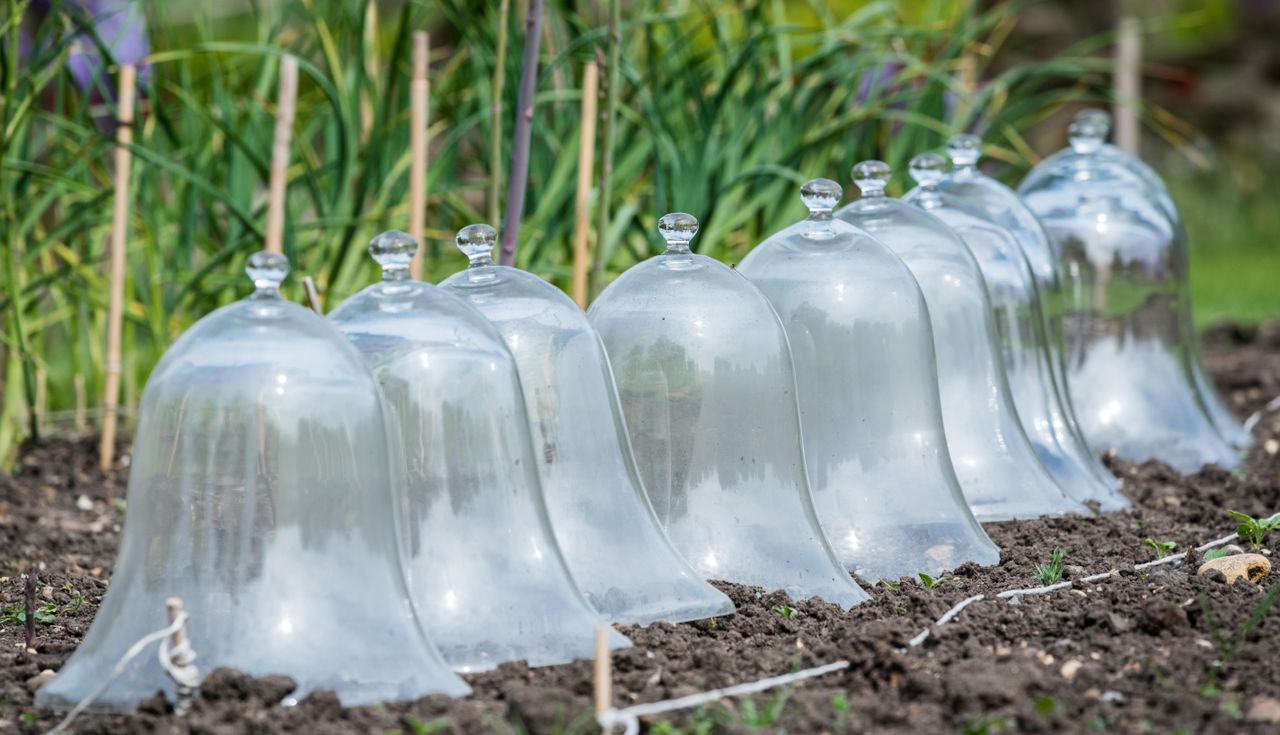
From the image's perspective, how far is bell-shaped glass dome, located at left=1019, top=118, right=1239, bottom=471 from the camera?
11.5ft

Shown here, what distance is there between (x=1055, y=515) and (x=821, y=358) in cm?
62

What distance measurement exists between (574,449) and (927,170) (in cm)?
121

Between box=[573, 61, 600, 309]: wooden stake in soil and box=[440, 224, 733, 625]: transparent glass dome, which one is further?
box=[573, 61, 600, 309]: wooden stake in soil

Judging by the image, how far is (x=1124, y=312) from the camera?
3.55 meters

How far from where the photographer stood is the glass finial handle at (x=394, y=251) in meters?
1.91

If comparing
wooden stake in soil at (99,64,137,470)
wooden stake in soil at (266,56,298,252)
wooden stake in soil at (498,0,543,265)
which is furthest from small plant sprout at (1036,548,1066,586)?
wooden stake in soil at (99,64,137,470)

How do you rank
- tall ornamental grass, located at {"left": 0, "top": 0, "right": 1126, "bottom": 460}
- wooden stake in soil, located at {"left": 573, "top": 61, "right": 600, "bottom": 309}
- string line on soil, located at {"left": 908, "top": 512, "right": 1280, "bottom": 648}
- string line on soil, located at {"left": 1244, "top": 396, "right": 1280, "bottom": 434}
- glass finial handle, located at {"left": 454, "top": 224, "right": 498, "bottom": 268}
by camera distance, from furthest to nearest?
string line on soil, located at {"left": 1244, "top": 396, "right": 1280, "bottom": 434}, tall ornamental grass, located at {"left": 0, "top": 0, "right": 1126, "bottom": 460}, wooden stake in soil, located at {"left": 573, "top": 61, "right": 600, "bottom": 309}, glass finial handle, located at {"left": 454, "top": 224, "right": 498, "bottom": 268}, string line on soil, located at {"left": 908, "top": 512, "right": 1280, "bottom": 648}

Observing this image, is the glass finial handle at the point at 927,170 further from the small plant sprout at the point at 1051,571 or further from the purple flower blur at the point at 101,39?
the purple flower blur at the point at 101,39

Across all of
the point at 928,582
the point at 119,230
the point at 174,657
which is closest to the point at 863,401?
the point at 928,582

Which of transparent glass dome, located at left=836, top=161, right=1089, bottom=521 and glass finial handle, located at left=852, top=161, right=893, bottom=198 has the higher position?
glass finial handle, located at left=852, top=161, right=893, bottom=198

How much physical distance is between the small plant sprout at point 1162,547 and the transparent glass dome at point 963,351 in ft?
0.79

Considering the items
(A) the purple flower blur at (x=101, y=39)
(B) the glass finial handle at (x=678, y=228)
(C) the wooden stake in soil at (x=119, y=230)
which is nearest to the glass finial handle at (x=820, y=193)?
(B) the glass finial handle at (x=678, y=228)

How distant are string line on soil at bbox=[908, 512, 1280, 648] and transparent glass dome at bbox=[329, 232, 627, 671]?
0.43 m

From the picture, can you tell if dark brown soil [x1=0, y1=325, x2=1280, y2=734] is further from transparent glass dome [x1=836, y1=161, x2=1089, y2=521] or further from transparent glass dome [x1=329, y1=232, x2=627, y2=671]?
transparent glass dome [x1=836, y1=161, x2=1089, y2=521]
